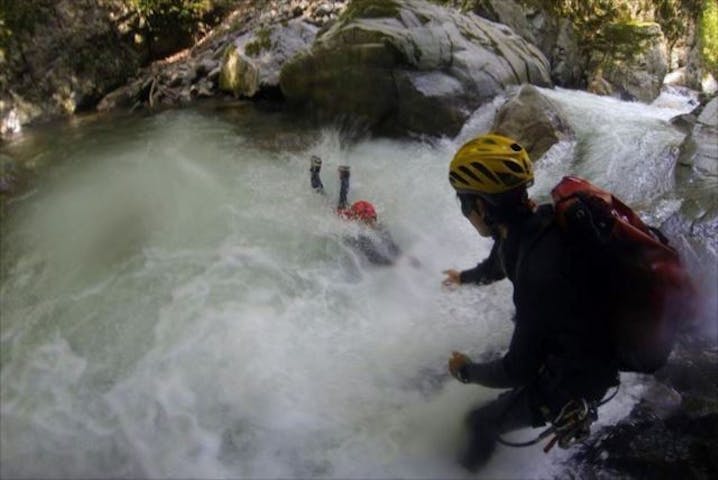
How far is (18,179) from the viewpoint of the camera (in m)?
8.98

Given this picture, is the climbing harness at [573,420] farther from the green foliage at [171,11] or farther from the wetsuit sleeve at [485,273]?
the green foliage at [171,11]

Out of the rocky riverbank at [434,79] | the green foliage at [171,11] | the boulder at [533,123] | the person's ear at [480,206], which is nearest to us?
the person's ear at [480,206]

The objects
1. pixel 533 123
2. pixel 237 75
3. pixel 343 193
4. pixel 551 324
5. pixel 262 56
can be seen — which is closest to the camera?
pixel 551 324

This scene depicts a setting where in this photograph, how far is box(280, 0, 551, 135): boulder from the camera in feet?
30.3

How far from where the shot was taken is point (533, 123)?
7949mm

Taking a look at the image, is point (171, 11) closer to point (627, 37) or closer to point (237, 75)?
point (237, 75)

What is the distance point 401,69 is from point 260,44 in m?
4.37

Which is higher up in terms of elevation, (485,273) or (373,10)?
(373,10)

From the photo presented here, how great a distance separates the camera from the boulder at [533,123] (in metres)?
7.86

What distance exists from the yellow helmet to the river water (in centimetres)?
210

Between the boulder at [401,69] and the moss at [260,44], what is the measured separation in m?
1.96

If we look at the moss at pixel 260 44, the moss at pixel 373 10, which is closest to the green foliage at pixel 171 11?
the moss at pixel 260 44

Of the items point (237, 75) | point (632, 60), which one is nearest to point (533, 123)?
point (632, 60)

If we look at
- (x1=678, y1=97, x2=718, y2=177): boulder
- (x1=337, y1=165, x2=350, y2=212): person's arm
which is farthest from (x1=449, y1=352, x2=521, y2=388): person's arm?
(x1=678, y1=97, x2=718, y2=177): boulder
